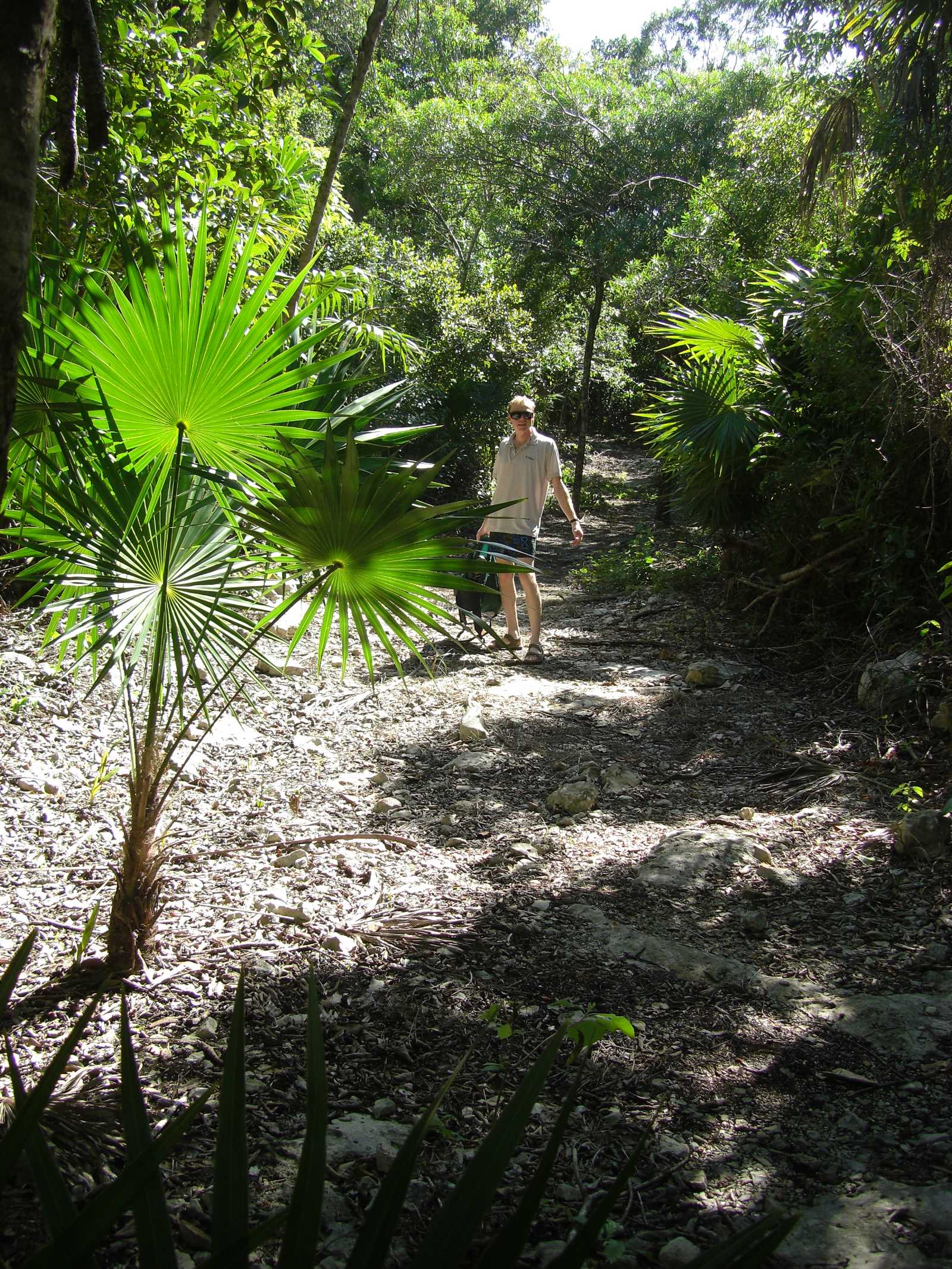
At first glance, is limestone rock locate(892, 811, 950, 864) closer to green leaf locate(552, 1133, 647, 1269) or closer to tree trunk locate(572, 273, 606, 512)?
green leaf locate(552, 1133, 647, 1269)

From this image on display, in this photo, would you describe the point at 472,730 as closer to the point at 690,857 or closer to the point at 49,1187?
the point at 690,857

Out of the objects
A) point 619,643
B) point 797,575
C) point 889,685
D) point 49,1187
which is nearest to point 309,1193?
point 49,1187

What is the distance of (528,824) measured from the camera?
3.69 meters

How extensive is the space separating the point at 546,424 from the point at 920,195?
13.4m

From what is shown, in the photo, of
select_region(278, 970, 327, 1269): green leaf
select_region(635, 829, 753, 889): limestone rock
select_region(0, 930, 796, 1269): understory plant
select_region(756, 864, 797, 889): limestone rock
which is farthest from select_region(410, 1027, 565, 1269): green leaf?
select_region(756, 864, 797, 889): limestone rock

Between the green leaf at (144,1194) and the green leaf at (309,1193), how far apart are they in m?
0.12

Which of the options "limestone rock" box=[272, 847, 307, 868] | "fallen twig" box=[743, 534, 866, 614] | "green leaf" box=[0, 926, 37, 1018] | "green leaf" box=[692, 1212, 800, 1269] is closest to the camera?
"green leaf" box=[692, 1212, 800, 1269]

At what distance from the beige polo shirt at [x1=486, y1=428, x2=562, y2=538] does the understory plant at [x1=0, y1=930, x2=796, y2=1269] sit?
4.77m

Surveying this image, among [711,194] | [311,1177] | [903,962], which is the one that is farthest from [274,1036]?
[711,194]

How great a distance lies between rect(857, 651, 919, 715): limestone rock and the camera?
4.32m

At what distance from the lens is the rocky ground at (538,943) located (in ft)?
5.86

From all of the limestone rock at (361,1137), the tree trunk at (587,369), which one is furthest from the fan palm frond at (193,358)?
the tree trunk at (587,369)

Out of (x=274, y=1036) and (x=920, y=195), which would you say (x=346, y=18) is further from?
(x=274, y=1036)

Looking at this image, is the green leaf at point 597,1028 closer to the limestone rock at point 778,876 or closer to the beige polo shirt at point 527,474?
the limestone rock at point 778,876
